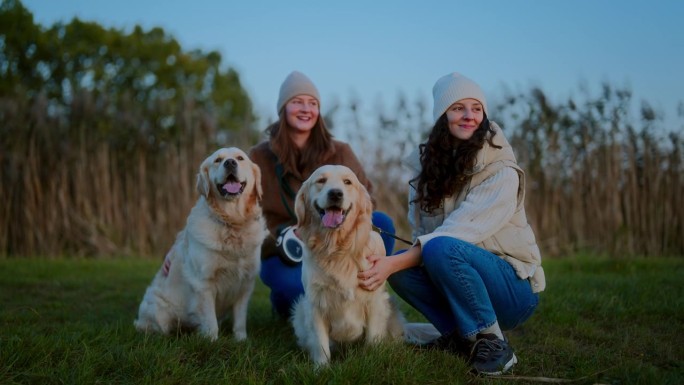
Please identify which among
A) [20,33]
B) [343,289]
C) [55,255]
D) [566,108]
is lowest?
[55,255]

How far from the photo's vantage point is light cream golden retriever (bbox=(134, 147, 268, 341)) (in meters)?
3.66

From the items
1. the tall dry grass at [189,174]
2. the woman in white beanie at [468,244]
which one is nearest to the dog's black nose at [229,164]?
the woman in white beanie at [468,244]

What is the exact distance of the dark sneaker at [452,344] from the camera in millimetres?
2880

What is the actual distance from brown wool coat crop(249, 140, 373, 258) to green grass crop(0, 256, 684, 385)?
0.71 metres

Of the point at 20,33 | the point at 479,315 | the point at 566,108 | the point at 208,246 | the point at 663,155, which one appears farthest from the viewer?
the point at 20,33

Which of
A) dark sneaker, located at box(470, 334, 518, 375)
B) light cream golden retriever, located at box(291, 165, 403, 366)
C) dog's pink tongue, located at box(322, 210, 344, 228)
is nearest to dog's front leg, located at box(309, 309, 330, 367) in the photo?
light cream golden retriever, located at box(291, 165, 403, 366)

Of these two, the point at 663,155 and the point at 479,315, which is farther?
the point at 663,155

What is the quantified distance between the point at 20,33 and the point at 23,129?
12.3 m

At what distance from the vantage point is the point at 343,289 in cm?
289

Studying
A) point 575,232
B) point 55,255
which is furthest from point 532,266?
point 55,255

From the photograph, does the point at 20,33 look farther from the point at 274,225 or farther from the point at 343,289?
the point at 343,289

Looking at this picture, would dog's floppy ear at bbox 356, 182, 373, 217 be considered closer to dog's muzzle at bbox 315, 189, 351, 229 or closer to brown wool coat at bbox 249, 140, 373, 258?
dog's muzzle at bbox 315, 189, 351, 229

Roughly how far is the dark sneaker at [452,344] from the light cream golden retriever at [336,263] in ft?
0.93

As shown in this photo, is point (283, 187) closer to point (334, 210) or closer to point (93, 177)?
point (334, 210)
